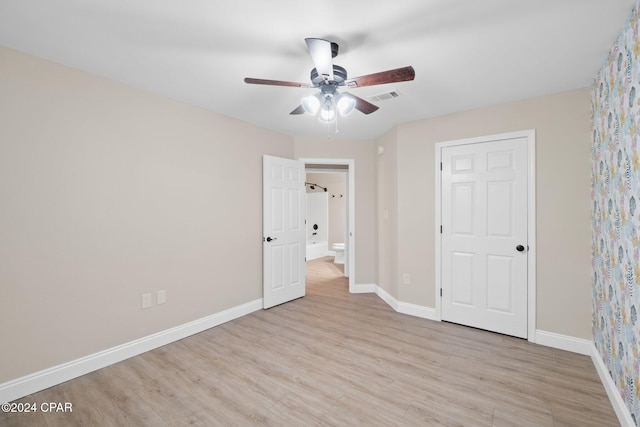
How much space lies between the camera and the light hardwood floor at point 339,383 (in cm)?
183

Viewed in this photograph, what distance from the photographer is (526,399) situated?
2000 mm

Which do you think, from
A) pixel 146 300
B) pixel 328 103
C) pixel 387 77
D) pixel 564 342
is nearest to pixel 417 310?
pixel 564 342

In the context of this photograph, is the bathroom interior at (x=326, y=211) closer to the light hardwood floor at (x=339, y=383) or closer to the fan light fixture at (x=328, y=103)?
the light hardwood floor at (x=339, y=383)

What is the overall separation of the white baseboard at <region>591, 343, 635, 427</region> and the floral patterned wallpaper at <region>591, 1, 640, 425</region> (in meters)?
0.05

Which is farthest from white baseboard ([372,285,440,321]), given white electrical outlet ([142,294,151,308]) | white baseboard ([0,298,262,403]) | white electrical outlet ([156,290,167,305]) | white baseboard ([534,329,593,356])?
white electrical outlet ([142,294,151,308])

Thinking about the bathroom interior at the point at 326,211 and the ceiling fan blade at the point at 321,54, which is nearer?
the ceiling fan blade at the point at 321,54

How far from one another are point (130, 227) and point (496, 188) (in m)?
3.72

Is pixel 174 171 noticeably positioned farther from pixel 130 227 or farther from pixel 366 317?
pixel 366 317

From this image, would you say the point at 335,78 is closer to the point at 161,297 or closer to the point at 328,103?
the point at 328,103

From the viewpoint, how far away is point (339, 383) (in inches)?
86.1

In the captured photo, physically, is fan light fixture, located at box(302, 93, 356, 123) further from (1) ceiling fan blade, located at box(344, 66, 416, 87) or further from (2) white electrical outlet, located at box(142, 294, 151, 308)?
(2) white electrical outlet, located at box(142, 294, 151, 308)

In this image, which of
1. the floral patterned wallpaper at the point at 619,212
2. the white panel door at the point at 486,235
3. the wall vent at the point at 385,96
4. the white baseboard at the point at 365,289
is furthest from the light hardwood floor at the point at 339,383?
the wall vent at the point at 385,96

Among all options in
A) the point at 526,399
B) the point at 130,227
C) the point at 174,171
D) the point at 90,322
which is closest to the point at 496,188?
the point at 526,399

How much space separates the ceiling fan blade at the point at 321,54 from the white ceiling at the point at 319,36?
223 millimetres
